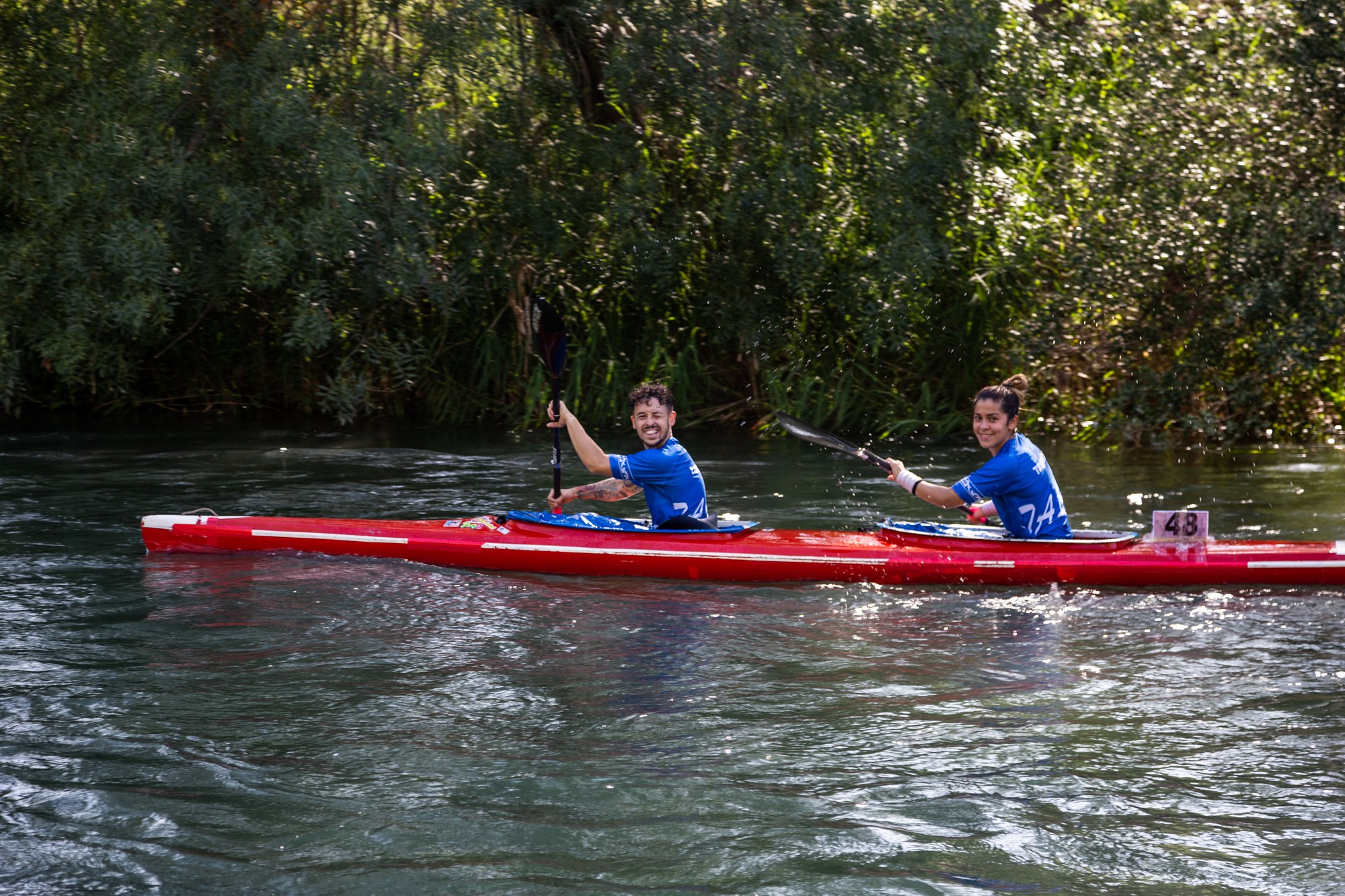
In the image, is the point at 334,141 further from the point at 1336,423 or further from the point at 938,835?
the point at 1336,423

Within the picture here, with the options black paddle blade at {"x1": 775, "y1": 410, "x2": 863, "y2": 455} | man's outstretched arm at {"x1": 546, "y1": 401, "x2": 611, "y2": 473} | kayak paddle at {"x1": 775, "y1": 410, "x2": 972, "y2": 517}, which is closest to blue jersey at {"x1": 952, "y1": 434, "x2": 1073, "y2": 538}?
kayak paddle at {"x1": 775, "y1": 410, "x2": 972, "y2": 517}

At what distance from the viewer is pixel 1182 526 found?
581 centimetres

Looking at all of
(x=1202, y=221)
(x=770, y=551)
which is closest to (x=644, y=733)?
(x=770, y=551)

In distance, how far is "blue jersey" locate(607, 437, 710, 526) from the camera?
5.83 m

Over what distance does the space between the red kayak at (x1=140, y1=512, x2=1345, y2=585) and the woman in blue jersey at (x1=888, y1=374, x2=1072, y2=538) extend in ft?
0.34

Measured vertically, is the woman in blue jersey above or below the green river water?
above

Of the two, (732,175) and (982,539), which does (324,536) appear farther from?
(732,175)

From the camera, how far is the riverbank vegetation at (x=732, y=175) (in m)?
9.04

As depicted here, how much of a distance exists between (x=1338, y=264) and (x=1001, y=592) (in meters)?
4.93

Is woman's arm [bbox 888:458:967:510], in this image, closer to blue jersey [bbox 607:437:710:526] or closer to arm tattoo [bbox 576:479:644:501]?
blue jersey [bbox 607:437:710:526]

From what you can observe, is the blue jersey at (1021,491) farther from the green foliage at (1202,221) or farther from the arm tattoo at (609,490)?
the green foliage at (1202,221)

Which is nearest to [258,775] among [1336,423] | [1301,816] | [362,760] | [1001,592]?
[362,760]

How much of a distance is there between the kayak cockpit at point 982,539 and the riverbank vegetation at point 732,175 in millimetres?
3923

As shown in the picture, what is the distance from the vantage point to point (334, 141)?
876cm
